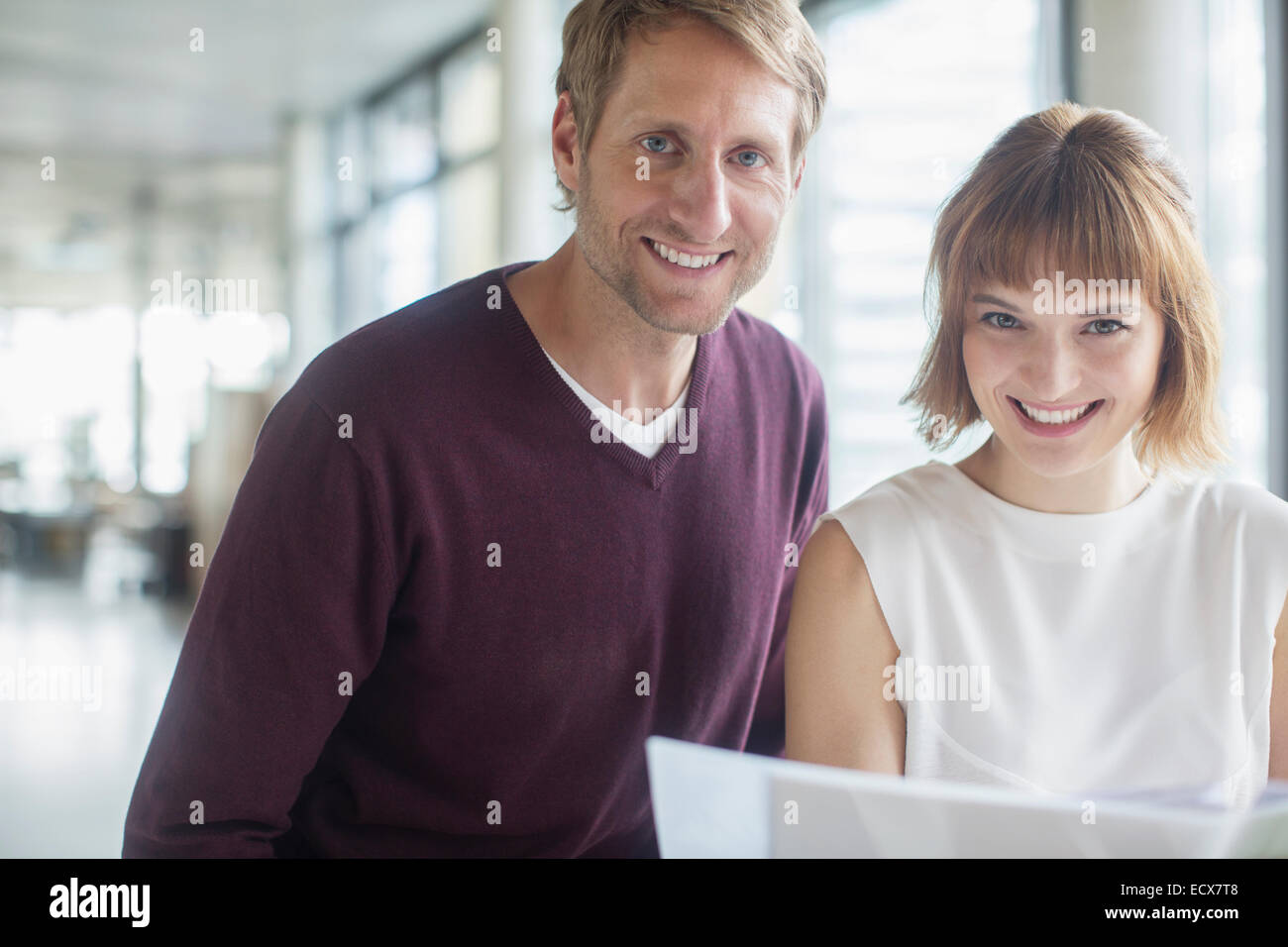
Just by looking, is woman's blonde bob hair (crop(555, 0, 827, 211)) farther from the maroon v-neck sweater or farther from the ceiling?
the ceiling

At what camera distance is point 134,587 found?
28.6 feet

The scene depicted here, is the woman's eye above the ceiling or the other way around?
the other way around

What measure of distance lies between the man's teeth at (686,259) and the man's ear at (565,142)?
0.18 m

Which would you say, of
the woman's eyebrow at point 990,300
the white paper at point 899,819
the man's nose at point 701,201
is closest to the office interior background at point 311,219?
the woman's eyebrow at point 990,300

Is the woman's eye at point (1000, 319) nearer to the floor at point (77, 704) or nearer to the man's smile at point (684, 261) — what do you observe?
the man's smile at point (684, 261)

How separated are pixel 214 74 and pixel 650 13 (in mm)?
7278

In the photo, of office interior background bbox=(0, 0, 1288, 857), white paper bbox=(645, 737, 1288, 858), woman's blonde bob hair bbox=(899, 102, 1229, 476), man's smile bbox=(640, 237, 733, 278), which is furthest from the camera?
office interior background bbox=(0, 0, 1288, 857)

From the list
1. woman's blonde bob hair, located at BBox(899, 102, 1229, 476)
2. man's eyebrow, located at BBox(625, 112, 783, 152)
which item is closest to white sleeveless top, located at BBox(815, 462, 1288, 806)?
woman's blonde bob hair, located at BBox(899, 102, 1229, 476)

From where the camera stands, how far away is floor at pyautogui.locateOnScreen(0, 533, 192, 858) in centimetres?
341

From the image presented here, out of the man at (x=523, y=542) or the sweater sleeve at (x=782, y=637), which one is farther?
the sweater sleeve at (x=782, y=637)

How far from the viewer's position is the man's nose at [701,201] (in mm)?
1040

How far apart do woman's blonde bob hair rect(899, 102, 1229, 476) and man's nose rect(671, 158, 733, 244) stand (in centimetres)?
21
